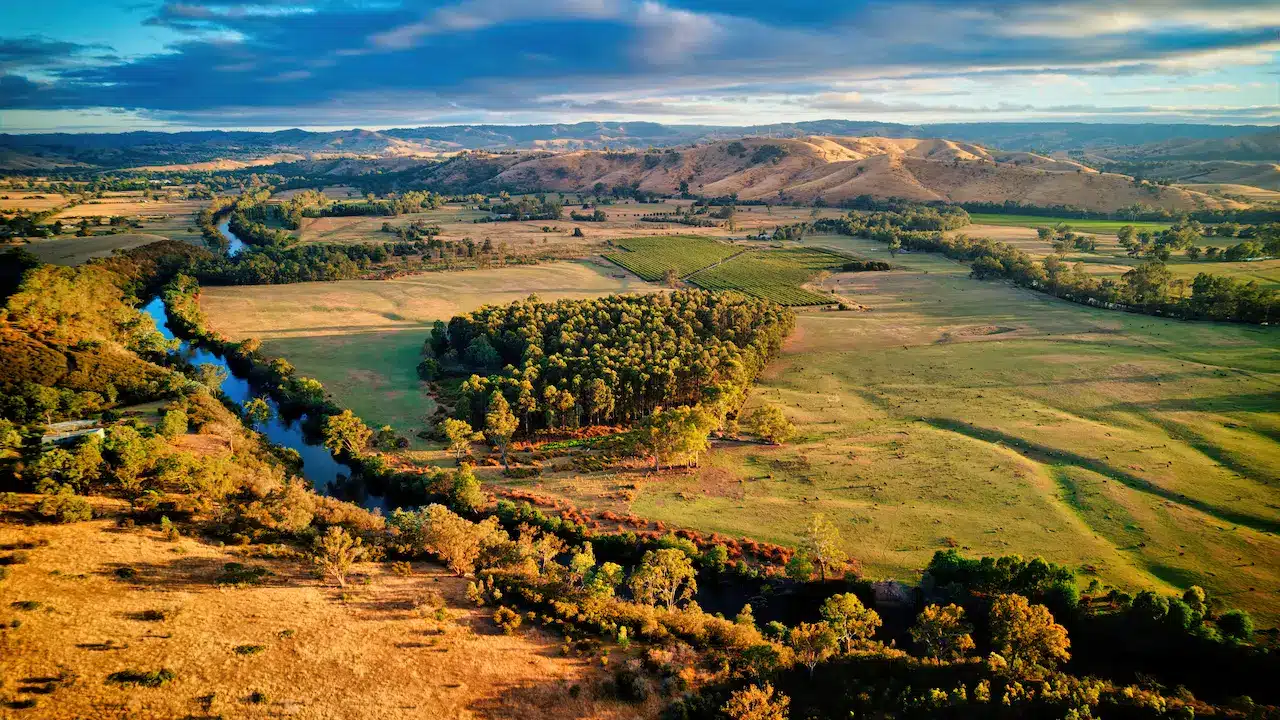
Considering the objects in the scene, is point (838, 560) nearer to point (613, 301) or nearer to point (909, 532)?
point (909, 532)

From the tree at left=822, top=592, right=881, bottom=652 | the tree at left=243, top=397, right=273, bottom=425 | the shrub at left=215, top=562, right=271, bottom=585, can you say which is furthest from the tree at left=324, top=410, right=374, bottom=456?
the tree at left=822, top=592, right=881, bottom=652

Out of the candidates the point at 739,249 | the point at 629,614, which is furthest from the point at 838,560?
the point at 739,249

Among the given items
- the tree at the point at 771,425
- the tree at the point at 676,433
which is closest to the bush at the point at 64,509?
the tree at the point at 676,433

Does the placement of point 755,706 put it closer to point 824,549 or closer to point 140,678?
point 824,549

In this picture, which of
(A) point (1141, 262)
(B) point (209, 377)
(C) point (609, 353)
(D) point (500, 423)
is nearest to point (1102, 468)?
(C) point (609, 353)

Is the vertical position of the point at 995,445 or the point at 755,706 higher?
the point at 995,445
